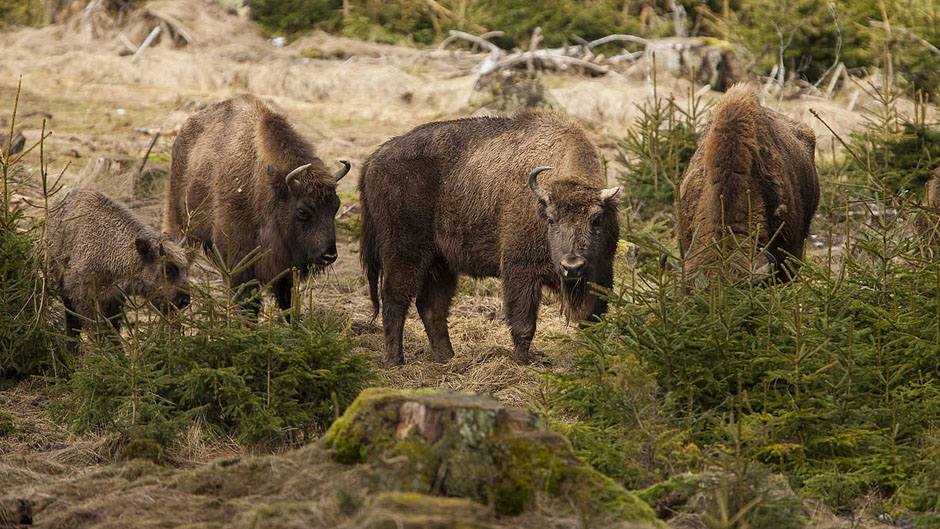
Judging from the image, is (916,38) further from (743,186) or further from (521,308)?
(521,308)

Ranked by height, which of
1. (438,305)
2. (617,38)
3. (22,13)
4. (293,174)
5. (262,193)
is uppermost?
(293,174)

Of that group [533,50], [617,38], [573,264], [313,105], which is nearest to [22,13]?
[313,105]

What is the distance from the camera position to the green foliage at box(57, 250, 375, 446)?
6.37 meters

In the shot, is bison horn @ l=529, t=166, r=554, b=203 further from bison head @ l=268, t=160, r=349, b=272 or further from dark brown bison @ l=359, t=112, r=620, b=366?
bison head @ l=268, t=160, r=349, b=272

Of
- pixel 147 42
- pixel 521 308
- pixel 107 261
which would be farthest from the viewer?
pixel 147 42

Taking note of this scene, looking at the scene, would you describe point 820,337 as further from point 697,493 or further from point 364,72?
point 364,72

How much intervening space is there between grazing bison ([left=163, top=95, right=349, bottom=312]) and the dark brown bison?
0.61m

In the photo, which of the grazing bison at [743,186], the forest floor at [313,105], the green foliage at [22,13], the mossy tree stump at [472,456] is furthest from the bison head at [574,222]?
the green foliage at [22,13]

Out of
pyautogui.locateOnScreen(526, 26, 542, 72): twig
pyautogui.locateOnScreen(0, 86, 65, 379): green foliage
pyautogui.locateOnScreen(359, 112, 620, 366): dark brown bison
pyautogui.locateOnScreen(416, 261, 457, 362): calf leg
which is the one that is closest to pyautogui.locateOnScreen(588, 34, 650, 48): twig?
pyautogui.locateOnScreen(526, 26, 542, 72): twig

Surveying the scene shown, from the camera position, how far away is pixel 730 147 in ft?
27.1

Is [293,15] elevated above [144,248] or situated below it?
below

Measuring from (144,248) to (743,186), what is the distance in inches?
199

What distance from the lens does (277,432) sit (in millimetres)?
6367

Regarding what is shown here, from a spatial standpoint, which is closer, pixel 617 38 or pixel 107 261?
pixel 107 261
